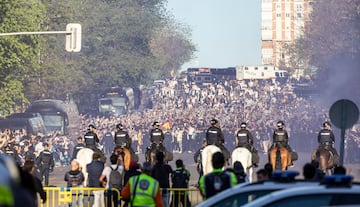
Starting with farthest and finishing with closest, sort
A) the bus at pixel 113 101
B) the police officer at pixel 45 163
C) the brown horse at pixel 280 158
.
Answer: the bus at pixel 113 101 → the police officer at pixel 45 163 → the brown horse at pixel 280 158

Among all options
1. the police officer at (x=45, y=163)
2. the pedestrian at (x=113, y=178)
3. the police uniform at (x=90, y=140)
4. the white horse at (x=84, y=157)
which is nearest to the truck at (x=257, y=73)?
the police officer at (x=45, y=163)

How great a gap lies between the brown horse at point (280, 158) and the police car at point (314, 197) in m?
24.5

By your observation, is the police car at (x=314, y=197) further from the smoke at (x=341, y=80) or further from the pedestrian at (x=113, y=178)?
the smoke at (x=341, y=80)

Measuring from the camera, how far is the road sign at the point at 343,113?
83.4ft

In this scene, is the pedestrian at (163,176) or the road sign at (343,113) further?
the road sign at (343,113)

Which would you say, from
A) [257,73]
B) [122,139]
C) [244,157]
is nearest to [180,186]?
[244,157]

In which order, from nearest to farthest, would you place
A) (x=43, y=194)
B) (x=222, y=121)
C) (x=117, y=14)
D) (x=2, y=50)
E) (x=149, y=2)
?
1. (x=43, y=194)
2. (x=2, y=50)
3. (x=222, y=121)
4. (x=117, y=14)
5. (x=149, y=2)

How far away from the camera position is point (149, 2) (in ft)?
413

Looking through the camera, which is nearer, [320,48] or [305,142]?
[305,142]

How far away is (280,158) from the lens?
35625 millimetres

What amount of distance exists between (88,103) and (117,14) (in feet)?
53.3

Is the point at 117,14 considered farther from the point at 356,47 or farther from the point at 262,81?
the point at 356,47

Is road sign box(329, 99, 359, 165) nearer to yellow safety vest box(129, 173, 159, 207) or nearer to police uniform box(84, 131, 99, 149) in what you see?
yellow safety vest box(129, 173, 159, 207)

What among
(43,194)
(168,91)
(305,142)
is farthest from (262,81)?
(43,194)
